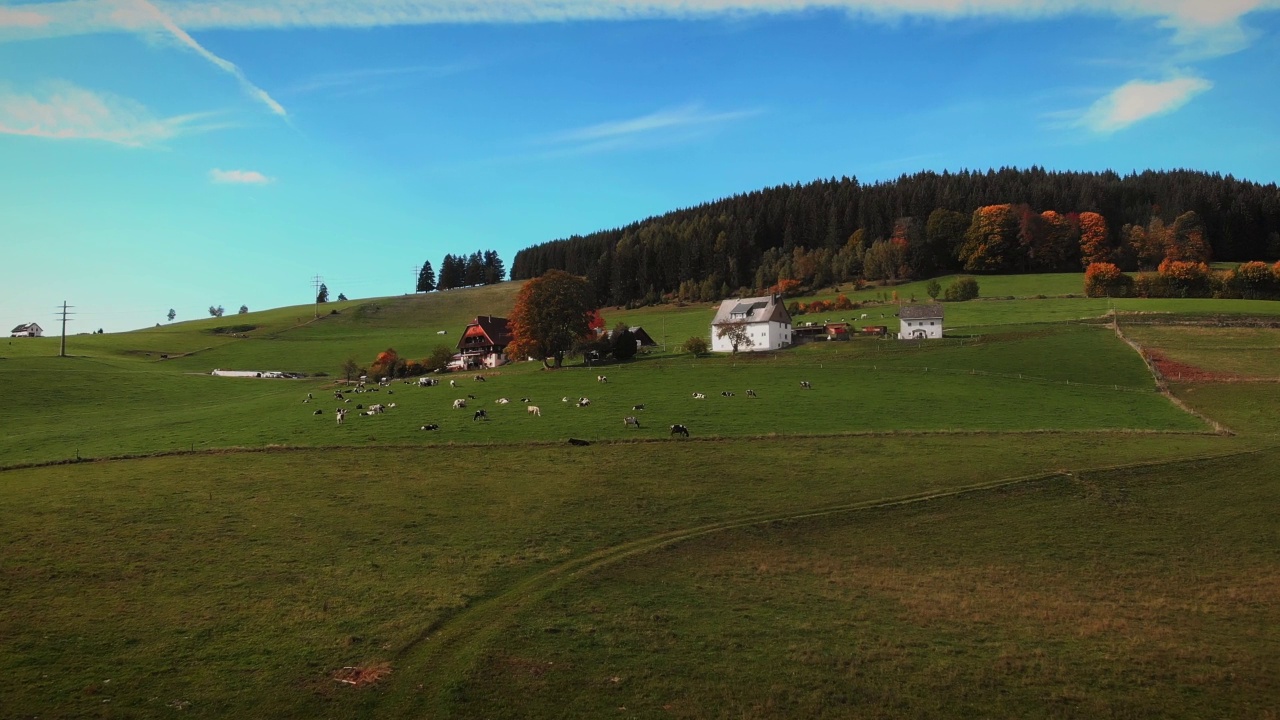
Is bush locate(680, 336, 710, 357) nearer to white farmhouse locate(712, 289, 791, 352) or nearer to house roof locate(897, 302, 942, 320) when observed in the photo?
white farmhouse locate(712, 289, 791, 352)

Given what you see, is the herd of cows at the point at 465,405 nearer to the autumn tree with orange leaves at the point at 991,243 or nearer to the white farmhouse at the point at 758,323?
the white farmhouse at the point at 758,323

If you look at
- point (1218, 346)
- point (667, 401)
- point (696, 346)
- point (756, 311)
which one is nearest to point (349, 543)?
point (667, 401)

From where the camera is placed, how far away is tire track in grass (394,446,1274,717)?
19.1 m

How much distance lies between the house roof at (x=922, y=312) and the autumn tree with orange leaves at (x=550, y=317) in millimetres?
36189

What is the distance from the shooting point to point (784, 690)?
62.1 ft

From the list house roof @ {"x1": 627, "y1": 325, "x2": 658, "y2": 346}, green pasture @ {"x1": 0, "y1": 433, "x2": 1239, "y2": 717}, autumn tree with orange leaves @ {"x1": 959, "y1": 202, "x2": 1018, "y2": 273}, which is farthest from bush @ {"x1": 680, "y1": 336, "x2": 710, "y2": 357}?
autumn tree with orange leaves @ {"x1": 959, "y1": 202, "x2": 1018, "y2": 273}

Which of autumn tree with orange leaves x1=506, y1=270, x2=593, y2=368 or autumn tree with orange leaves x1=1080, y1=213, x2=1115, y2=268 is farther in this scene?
autumn tree with orange leaves x1=1080, y1=213, x2=1115, y2=268

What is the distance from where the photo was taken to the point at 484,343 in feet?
366

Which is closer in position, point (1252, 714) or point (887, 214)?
point (1252, 714)

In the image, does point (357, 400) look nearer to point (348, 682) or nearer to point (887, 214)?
point (348, 682)

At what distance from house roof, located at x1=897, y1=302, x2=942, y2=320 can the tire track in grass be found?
55.2 metres

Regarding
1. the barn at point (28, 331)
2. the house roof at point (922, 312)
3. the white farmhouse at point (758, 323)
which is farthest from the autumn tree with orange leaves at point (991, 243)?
the barn at point (28, 331)

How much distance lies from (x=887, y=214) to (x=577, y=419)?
132135 mm

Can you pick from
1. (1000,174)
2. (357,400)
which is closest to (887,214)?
(1000,174)
